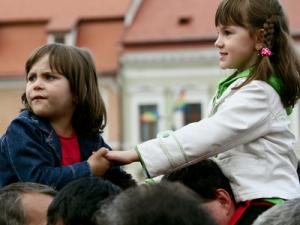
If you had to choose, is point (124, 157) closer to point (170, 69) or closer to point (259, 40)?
point (259, 40)

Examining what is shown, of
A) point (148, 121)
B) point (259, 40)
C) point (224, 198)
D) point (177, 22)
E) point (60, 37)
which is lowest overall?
point (148, 121)

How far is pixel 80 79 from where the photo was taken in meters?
3.01

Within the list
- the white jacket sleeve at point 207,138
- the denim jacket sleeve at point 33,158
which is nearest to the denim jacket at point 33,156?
the denim jacket sleeve at point 33,158

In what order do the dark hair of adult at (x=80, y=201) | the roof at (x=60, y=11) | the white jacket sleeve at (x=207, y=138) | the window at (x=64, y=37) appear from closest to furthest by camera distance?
the dark hair of adult at (x=80, y=201)
the white jacket sleeve at (x=207, y=138)
the window at (x=64, y=37)
the roof at (x=60, y=11)

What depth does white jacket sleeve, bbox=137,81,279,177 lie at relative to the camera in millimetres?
2635

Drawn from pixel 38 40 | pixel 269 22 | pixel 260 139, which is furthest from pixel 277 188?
pixel 38 40

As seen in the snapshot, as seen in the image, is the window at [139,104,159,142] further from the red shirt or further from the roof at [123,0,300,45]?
the red shirt

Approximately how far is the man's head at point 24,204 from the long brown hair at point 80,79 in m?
0.51

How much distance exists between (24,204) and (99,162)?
335mm

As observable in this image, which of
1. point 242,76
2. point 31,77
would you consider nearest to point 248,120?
point 242,76

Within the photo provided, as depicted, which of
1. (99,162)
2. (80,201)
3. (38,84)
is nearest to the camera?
(80,201)

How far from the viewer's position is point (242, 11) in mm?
2785

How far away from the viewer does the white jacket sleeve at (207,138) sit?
8.64 ft

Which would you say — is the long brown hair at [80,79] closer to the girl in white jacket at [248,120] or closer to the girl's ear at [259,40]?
the girl in white jacket at [248,120]
